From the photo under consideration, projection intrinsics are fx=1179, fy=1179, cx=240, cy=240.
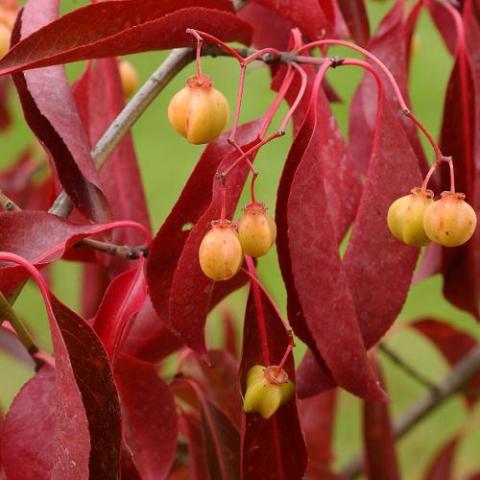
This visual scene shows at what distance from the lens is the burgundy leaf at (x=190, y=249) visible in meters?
0.95

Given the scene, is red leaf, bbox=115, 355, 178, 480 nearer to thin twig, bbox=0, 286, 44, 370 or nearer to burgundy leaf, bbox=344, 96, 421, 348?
thin twig, bbox=0, 286, 44, 370

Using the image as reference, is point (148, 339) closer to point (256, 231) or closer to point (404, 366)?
point (256, 231)

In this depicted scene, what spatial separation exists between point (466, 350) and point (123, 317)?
3.20 feet

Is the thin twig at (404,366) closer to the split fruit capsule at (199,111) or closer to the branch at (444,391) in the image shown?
the branch at (444,391)

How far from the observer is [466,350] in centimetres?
185

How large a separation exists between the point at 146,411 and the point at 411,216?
319 mm

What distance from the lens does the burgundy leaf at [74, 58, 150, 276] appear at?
4.17ft

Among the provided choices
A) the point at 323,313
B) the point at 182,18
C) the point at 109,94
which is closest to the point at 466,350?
the point at 109,94

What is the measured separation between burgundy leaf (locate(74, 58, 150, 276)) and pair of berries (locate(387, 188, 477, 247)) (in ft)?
1.28

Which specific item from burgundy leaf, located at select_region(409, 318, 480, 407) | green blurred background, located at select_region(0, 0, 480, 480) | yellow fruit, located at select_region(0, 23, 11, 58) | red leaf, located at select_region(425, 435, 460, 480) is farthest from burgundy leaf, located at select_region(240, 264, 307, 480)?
green blurred background, located at select_region(0, 0, 480, 480)

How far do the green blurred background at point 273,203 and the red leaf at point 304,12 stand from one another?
230 cm

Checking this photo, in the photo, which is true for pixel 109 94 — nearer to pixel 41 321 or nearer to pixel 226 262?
pixel 226 262

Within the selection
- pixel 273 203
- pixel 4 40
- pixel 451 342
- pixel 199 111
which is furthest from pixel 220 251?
pixel 273 203

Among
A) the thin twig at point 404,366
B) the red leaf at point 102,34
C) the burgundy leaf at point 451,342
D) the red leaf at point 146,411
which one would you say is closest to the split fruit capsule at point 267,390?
the red leaf at point 146,411
